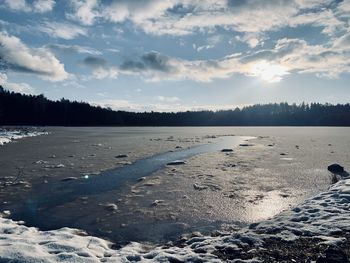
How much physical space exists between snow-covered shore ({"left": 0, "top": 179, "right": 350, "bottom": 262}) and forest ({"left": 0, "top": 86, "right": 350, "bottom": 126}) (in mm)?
126605

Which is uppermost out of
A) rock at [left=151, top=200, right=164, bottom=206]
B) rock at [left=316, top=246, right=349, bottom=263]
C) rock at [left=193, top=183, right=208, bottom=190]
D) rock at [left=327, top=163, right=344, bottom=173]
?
rock at [left=327, top=163, right=344, bottom=173]

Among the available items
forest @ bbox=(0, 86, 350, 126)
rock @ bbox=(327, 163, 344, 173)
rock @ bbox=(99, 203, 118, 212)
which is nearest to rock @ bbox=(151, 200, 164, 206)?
rock @ bbox=(99, 203, 118, 212)

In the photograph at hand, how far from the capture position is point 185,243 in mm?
8875

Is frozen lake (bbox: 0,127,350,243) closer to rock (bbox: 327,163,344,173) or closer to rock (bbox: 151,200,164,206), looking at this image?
rock (bbox: 151,200,164,206)

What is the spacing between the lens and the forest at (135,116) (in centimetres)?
14012

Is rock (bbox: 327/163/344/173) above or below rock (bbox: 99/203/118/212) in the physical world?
above

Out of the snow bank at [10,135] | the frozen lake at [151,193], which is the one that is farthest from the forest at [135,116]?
the frozen lake at [151,193]

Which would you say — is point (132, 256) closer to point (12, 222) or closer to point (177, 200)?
point (12, 222)

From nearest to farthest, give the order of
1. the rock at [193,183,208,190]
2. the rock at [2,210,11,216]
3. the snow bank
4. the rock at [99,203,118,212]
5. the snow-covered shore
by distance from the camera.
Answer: the snow-covered shore < the rock at [2,210,11,216] < the rock at [99,203,118,212] < the rock at [193,183,208,190] < the snow bank

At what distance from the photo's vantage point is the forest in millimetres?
140125

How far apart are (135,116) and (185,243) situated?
165629mm

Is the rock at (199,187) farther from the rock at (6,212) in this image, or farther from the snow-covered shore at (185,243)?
the rock at (6,212)

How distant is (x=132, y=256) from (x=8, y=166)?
649 inches

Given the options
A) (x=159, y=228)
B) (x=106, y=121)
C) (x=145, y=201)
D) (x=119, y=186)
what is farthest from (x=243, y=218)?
(x=106, y=121)
